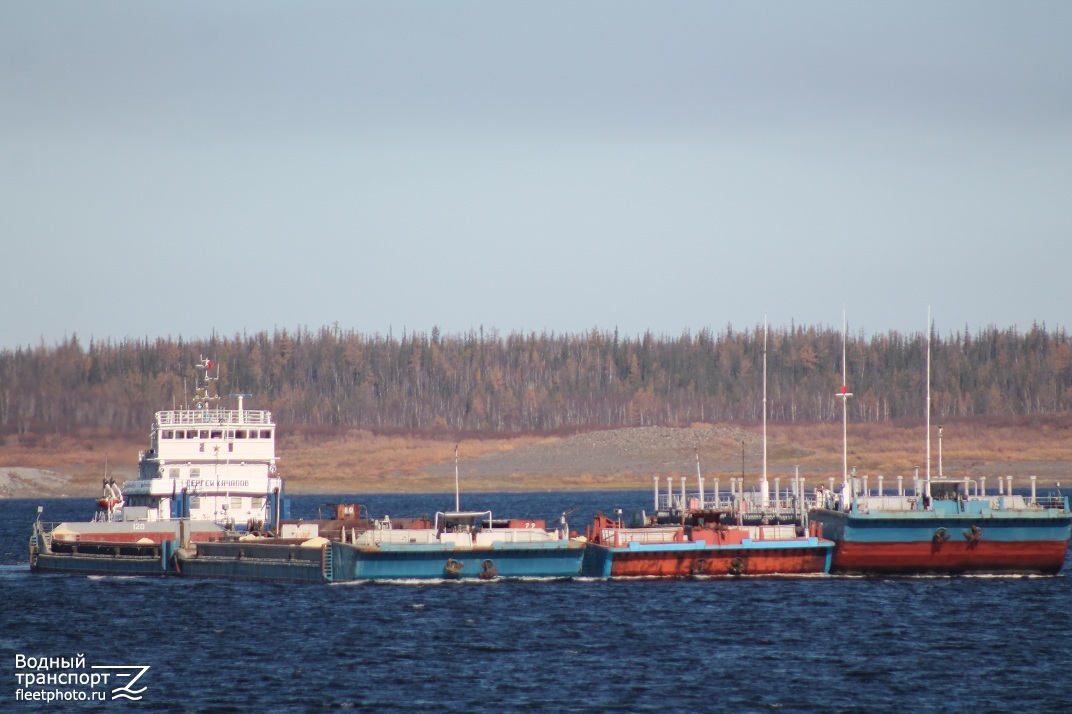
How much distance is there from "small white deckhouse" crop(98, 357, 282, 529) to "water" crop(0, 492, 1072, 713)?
6.12m

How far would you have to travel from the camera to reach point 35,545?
8375cm

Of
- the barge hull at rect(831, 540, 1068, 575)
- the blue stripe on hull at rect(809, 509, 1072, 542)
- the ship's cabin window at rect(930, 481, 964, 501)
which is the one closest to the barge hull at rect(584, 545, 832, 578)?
the barge hull at rect(831, 540, 1068, 575)

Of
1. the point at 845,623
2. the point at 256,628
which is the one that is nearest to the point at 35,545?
the point at 256,628

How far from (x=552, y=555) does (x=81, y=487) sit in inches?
4698

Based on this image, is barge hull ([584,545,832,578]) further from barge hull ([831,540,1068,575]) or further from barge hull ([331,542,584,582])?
barge hull ([331,542,584,582])

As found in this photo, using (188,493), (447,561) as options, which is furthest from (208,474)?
(447,561)

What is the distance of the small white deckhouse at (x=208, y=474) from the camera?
82062 mm

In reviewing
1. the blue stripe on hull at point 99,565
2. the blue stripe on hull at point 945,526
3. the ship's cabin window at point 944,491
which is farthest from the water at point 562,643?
the ship's cabin window at point 944,491

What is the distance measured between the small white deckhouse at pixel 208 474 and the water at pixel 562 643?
6.12 meters

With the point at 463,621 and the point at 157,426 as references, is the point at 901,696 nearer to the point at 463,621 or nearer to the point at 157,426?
the point at 463,621

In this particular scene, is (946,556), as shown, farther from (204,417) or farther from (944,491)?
(204,417)

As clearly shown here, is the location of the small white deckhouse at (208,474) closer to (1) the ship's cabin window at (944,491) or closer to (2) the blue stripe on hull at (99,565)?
(2) the blue stripe on hull at (99,565)

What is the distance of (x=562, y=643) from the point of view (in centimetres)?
5416

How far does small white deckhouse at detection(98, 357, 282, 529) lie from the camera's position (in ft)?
269
